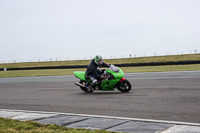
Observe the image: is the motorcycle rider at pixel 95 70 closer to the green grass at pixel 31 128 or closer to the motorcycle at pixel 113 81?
the motorcycle at pixel 113 81

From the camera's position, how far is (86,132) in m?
Result: 4.96

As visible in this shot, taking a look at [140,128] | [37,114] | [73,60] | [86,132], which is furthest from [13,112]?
[73,60]

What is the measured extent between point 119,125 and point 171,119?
1.24 meters

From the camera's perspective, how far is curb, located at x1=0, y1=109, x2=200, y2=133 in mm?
5059

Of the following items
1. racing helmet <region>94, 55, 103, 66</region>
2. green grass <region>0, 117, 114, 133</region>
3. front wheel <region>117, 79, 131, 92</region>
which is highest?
racing helmet <region>94, 55, 103, 66</region>

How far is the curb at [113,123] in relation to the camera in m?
5.06

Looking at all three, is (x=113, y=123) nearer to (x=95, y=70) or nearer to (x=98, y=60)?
(x=98, y=60)

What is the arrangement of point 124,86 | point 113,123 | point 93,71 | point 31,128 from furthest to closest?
1. point 93,71
2. point 124,86
3. point 113,123
4. point 31,128

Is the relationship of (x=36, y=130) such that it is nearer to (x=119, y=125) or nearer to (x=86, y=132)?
(x=86, y=132)

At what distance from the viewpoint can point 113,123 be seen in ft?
18.7

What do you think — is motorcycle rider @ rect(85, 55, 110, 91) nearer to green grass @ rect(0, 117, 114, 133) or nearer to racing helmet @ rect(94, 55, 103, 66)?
racing helmet @ rect(94, 55, 103, 66)

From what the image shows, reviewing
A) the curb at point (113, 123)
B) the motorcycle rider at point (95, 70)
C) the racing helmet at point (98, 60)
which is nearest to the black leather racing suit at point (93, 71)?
the motorcycle rider at point (95, 70)

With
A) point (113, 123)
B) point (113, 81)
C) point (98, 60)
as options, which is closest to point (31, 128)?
point (113, 123)

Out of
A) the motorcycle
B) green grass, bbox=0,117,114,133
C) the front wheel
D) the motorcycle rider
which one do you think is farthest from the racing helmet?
green grass, bbox=0,117,114,133
